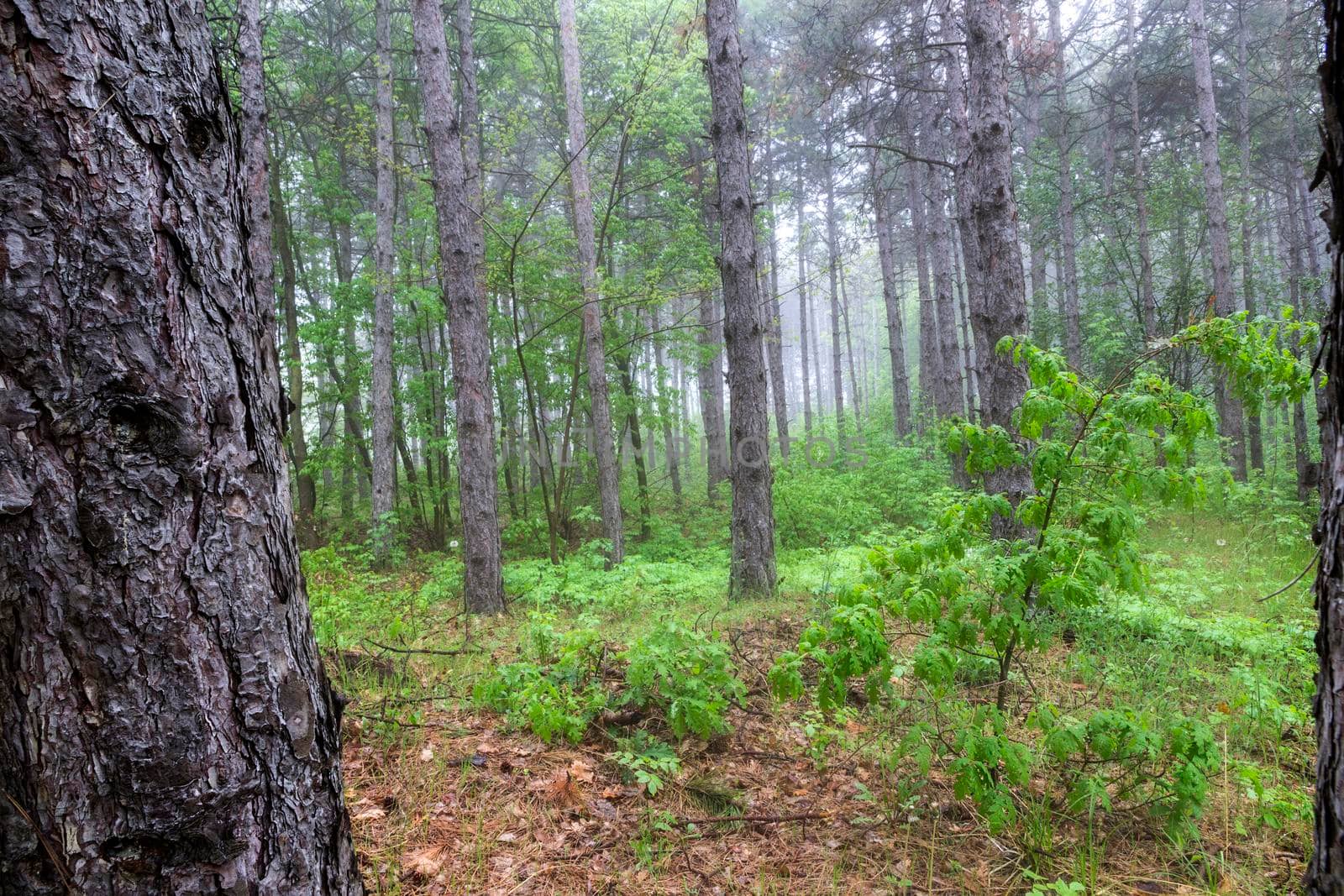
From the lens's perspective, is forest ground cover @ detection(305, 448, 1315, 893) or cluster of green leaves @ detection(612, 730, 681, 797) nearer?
forest ground cover @ detection(305, 448, 1315, 893)

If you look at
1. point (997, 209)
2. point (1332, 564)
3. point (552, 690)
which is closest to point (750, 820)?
point (552, 690)

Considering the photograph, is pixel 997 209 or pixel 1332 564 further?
pixel 997 209

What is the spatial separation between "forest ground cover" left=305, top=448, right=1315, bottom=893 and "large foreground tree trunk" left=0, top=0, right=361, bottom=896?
1218mm

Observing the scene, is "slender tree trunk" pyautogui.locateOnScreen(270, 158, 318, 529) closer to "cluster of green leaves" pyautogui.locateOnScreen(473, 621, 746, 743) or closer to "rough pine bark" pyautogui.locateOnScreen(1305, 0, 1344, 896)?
"cluster of green leaves" pyautogui.locateOnScreen(473, 621, 746, 743)

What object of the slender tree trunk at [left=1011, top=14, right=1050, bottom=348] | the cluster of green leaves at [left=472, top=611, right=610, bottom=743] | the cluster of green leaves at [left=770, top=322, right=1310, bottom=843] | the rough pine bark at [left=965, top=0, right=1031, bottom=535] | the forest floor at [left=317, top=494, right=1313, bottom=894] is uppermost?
the slender tree trunk at [left=1011, top=14, right=1050, bottom=348]

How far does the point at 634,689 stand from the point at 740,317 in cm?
424

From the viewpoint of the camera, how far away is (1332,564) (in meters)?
1.40

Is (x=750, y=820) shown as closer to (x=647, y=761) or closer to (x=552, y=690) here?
(x=647, y=761)

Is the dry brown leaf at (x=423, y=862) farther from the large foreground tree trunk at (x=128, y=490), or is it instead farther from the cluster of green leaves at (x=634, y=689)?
the large foreground tree trunk at (x=128, y=490)

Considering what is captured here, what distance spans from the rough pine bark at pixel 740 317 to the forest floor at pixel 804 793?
5.80 feet

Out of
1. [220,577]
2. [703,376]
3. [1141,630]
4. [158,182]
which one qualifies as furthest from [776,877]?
[703,376]

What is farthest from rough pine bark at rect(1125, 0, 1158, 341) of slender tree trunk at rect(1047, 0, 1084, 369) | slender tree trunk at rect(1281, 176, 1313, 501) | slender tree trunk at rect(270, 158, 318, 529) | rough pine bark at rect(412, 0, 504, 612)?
slender tree trunk at rect(270, 158, 318, 529)

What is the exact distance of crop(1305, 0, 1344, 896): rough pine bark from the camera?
4.32ft

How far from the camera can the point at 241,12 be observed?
734 centimetres
